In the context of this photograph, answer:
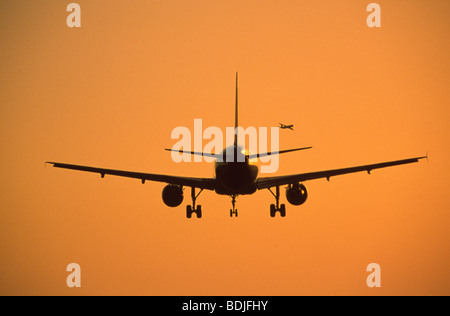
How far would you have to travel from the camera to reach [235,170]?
67.0m

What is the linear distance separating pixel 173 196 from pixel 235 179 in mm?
10015

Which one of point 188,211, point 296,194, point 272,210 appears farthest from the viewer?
point 272,210

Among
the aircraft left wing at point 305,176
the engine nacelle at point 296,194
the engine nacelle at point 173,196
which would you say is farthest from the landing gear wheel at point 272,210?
the engine nacelle at point 173,196

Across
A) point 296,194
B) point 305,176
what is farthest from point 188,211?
point 305,176

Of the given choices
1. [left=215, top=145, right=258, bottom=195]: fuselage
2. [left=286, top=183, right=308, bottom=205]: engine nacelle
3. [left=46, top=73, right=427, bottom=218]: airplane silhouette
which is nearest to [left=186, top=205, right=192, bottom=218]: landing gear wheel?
[left=46, top=73, right=427, bottom=218]: airplane silhouette

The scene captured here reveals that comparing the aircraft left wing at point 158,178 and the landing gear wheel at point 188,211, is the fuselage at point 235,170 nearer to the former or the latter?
the aircraft left wing at point 158,178

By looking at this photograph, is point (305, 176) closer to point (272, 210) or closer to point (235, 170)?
point (272, 210)

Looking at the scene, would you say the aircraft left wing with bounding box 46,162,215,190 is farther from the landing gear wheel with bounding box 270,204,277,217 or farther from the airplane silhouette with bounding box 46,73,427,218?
the landing gear wheel with bounding box 270,204,277,217

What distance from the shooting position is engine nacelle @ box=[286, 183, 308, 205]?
Answer: 249 feet

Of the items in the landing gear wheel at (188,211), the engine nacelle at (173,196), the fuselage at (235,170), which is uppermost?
the fuselage at (235,170)

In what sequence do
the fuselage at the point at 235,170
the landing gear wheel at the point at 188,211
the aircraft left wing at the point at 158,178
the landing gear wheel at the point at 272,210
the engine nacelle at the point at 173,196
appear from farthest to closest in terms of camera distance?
the landing gear wheel at the point at 272,210, the landing gear wheel at the point at 188,211, the engine nacelle at the point at 173,196, the aircraft left wing at the point at 158,178, the fuselage at the point at 235,170

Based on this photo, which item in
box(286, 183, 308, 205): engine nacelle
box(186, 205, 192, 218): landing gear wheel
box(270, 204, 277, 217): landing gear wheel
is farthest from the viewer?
box(270, 204, 277, 217): landing gear wheel

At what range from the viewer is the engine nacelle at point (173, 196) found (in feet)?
247
